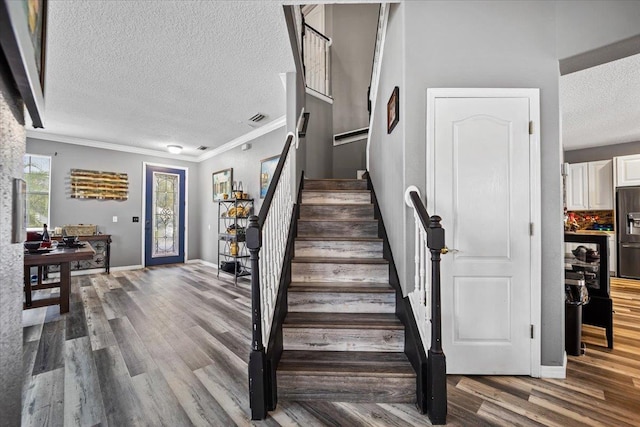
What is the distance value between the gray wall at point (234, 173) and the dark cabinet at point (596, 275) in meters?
3.91

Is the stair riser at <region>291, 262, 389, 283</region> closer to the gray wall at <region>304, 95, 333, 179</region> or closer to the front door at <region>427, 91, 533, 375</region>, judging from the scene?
the front door at <region>427, 91, 533, 375</region>

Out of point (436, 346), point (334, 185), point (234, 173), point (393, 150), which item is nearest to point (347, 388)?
point (436, 346)

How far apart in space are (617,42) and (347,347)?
2.82m

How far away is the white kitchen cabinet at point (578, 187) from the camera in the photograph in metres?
5.46

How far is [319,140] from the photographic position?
14.4 feet

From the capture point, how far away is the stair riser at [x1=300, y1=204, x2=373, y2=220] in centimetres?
301

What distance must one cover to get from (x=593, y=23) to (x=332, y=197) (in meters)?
2.49

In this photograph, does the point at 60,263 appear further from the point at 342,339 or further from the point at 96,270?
the point at 342,339

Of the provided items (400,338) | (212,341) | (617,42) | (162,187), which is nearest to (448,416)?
(400,338)

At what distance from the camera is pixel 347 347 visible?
1953 mm

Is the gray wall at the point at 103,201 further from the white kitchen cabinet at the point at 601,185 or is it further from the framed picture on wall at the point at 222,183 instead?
the white kitchen cabinet at the point at 601,185

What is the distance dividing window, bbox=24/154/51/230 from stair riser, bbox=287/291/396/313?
5516mm

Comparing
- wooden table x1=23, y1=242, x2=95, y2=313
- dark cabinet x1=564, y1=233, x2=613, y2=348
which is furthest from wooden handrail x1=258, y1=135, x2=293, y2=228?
wooden table x1=23, y1=242, x2=95, y2=313

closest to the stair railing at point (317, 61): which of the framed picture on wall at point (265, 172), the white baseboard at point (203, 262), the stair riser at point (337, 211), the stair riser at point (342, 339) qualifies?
the framed picture on wall at point (265, 172)
